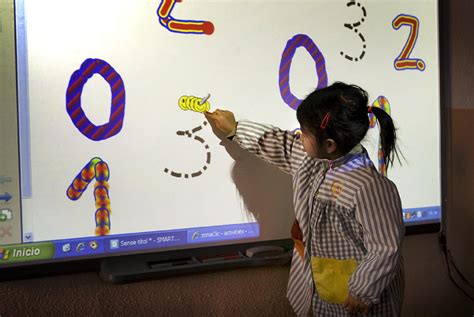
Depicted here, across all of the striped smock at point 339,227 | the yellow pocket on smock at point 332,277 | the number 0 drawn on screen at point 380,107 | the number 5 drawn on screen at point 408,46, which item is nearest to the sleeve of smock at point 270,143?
the striped smock at point 339,227

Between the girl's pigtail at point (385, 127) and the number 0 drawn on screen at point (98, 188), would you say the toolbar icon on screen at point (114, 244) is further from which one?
the girl's pigtail at point (385, 127)

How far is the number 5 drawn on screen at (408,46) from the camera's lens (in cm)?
154

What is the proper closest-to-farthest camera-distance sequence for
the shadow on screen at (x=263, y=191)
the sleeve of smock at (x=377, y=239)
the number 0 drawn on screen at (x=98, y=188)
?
the sleeve of smock at (x=377, y=239) < the number 0 drawn on screen at (x=98, y=188) < the shadow on screen at (x=263, y=191)

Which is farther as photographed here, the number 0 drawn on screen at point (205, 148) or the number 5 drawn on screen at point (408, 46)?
the number 5 drawn on screen at point (408, 46)

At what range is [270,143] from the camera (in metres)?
1.27

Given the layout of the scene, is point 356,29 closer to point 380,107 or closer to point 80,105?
point 380,107

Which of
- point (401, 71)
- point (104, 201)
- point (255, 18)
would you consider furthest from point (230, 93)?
point (401, 71)

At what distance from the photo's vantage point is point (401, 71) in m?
1.55

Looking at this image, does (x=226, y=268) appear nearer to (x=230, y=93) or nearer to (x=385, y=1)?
(x=230, y=93)

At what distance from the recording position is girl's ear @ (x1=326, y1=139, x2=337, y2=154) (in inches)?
43.9

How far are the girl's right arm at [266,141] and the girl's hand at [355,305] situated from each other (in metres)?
0.34

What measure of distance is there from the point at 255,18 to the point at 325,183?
1.61 feet

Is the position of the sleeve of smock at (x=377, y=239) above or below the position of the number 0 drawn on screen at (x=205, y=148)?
below

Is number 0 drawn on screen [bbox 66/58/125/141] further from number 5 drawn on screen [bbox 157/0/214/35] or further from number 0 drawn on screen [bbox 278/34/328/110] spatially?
number 0 drawn on screen [bbox 278/34/328/110]
